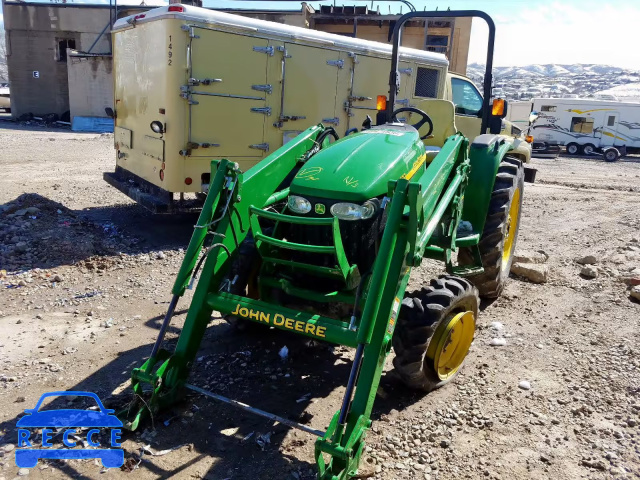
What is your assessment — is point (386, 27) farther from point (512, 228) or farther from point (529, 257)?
point (512, 228)

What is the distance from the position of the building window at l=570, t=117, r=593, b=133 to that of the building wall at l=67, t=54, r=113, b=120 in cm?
1972

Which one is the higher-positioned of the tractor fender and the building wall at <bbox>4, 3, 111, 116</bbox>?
the building wall at <bbox>4, 3, 111, 116</bbox>

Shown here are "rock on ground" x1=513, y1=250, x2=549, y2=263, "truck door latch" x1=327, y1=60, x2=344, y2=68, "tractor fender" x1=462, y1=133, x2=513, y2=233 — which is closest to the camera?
"tractor fender" x1=462, y1=133, x2=513, y2=233

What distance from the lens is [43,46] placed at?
24.2 meters

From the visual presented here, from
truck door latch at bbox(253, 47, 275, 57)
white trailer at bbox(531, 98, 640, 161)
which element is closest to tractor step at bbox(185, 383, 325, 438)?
truck door latch at bbox(253, 47, 275, 57)

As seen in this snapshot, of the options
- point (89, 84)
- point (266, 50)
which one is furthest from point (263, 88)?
point (89, 84)

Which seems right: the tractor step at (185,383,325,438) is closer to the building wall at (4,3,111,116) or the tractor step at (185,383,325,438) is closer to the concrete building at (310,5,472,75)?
the concrete building at (310,5,472,75)

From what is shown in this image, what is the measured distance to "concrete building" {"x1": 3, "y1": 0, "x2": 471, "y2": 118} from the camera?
21438mm

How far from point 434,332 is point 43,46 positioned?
2616 centimetres

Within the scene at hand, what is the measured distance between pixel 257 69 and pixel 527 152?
565 cm

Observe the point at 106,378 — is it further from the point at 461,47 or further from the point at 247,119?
the point at 461,47

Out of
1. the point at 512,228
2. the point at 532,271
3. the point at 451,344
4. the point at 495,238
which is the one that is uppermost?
the point at 495,238

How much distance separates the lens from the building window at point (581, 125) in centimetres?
2378

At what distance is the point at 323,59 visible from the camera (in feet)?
25.6
